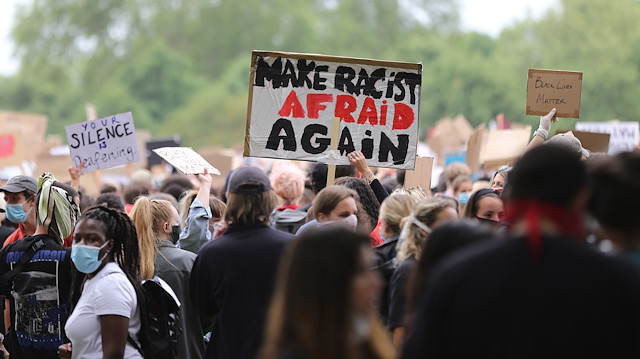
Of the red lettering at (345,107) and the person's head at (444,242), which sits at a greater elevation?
the red lettering at (345,107)

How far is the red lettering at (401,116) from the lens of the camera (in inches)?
273

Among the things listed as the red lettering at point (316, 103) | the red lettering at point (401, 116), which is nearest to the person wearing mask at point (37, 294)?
the red lettering at point (316, 103)

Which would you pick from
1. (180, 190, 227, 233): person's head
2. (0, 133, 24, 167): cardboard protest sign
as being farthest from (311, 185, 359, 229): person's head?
(0, 133, 24, 167): cardboard protest sign

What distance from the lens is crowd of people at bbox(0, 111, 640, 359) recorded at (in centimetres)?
271

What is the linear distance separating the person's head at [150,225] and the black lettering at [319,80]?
5.25 ft

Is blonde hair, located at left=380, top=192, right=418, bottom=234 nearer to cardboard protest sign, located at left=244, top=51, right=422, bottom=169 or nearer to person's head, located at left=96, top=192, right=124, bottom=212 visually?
cardboard protest sign, located at left=244, top=51, right=422, bottom=169

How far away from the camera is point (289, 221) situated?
268 inches

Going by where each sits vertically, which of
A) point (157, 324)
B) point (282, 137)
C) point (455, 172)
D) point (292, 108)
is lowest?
point (157, 324)

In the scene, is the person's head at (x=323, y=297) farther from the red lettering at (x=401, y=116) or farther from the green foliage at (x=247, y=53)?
the green foliage at (x=247, y=53)

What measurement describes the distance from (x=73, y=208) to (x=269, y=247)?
1652 millimetres

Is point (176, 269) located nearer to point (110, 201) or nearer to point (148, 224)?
point (148, 224)

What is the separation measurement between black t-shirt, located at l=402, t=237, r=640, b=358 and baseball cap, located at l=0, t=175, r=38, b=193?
13.5ft

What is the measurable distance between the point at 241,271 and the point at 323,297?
1.79 m

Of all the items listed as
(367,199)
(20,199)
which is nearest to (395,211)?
(367,199)
